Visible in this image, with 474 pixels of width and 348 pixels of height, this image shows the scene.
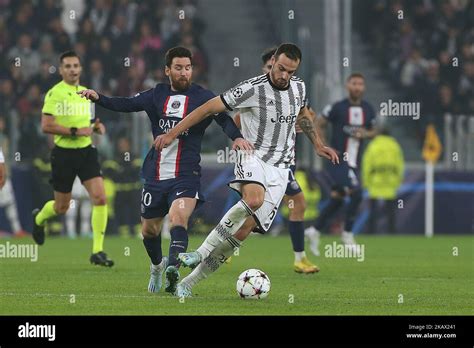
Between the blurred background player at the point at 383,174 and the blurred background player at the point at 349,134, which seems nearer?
the blurred background player at the point at 349,134

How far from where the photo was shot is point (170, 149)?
10.9 meters

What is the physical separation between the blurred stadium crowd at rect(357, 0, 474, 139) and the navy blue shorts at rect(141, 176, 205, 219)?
1447 cm

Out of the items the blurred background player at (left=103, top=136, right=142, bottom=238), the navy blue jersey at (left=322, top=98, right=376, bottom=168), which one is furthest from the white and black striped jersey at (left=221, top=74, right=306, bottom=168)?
the blurred background player at (left=103, top=136, right=142, bottom=238)

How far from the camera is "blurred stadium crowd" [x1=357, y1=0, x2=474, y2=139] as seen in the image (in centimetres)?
2516

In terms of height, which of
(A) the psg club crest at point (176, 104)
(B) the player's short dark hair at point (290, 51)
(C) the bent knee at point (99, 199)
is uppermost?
(B) the player's short dark hair at point (290, 51)

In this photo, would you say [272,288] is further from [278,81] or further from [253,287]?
[278,81]

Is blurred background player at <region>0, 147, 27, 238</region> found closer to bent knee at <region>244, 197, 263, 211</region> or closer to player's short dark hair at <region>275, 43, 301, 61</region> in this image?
bent knee at <region>244, 197, 263, 211</region>

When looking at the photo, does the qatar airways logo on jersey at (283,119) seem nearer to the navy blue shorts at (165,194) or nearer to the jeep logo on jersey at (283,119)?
the jeep logo on jersey at (283,119)

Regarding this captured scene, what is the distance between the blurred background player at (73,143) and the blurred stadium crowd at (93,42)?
8257 mm

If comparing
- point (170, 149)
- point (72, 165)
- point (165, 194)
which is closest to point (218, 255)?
point (165, 194)

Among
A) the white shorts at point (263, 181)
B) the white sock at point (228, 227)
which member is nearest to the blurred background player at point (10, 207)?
the white shorts at point (263, 181)

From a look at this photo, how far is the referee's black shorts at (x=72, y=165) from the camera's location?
46.7 ft
